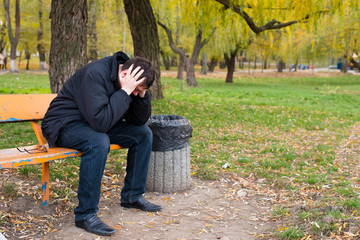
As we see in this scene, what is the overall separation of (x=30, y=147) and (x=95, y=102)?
960 mm

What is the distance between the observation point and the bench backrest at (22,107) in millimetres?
3688

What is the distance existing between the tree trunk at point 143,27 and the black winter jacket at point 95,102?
20.0 feet

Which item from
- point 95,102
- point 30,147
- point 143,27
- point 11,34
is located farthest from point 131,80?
point 11,34

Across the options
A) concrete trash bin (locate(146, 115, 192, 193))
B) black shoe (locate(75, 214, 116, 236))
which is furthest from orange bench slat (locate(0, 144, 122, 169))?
concrete trash bin (locate(146, 115, 192, 193))

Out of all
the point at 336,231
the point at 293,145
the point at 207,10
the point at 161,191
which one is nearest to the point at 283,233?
the point at 336,231

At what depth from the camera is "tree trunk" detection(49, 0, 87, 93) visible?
6.43 m

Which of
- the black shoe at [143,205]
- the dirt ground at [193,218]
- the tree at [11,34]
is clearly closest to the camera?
the dirt ground at [193,218]

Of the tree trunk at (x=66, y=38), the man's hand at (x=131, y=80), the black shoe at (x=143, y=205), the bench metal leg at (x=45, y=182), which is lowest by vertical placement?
the black shoe at (x=143, y=205)

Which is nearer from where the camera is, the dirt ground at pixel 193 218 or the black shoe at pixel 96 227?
the black shoe at pixel 96 227

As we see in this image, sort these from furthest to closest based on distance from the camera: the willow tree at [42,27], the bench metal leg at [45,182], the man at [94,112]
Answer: the willow tree at [42,27]
the bench metal leg at [45,182]
the man at [94,112]

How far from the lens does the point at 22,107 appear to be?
150 inches

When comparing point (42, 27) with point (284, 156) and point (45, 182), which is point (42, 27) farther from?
point (45, 182)

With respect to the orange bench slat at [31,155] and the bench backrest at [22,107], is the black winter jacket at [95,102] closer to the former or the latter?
the orange bench slat at [31,155]

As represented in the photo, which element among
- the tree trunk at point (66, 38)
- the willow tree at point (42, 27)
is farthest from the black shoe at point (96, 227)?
the willow tree at point (42, 27)
